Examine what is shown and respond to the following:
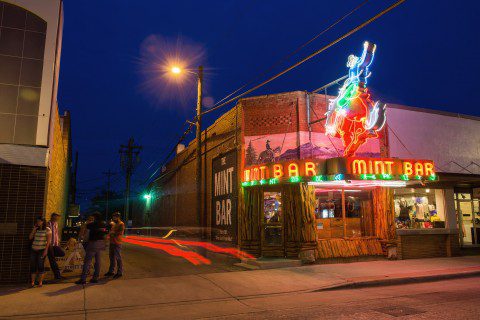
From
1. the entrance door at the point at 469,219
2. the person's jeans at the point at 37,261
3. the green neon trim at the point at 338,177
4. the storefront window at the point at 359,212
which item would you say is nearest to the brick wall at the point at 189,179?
the green neon trim at the point at 338,177

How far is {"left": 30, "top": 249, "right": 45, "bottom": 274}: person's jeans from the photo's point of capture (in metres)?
9.19

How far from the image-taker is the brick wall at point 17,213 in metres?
Answer: 9.45

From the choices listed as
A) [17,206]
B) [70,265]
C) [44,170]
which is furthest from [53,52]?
[70,265]

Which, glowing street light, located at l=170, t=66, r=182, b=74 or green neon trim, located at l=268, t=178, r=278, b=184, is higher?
glowing street light, located at l=170, t=66, r=182, b=74

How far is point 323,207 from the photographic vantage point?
14383 millimetres

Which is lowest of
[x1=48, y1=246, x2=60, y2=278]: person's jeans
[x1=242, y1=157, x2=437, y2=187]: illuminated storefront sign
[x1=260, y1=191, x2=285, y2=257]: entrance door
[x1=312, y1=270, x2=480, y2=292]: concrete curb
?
[x1=312, y1=270, x2=480, y2=292]: concrete curb

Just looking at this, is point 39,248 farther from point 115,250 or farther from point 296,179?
point 296,179

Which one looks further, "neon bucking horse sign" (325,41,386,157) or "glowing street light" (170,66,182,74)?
"glowing street light" (170,66,182,74)

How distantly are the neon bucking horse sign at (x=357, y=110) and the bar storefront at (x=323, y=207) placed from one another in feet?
3.90

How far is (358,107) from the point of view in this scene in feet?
42.7

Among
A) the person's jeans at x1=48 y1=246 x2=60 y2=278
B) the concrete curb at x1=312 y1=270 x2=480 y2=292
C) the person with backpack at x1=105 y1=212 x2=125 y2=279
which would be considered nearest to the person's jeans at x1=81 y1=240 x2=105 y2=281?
the person with backpack at x1=105 y1=212 x2=125 y2=279

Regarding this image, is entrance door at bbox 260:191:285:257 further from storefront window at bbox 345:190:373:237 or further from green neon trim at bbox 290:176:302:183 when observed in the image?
storefront window at bbox 345:190:373:237

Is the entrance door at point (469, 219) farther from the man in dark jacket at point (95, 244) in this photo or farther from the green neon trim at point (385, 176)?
the man in dark jacket at point (95, 244)

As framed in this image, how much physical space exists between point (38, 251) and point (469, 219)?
1758 centimetres
